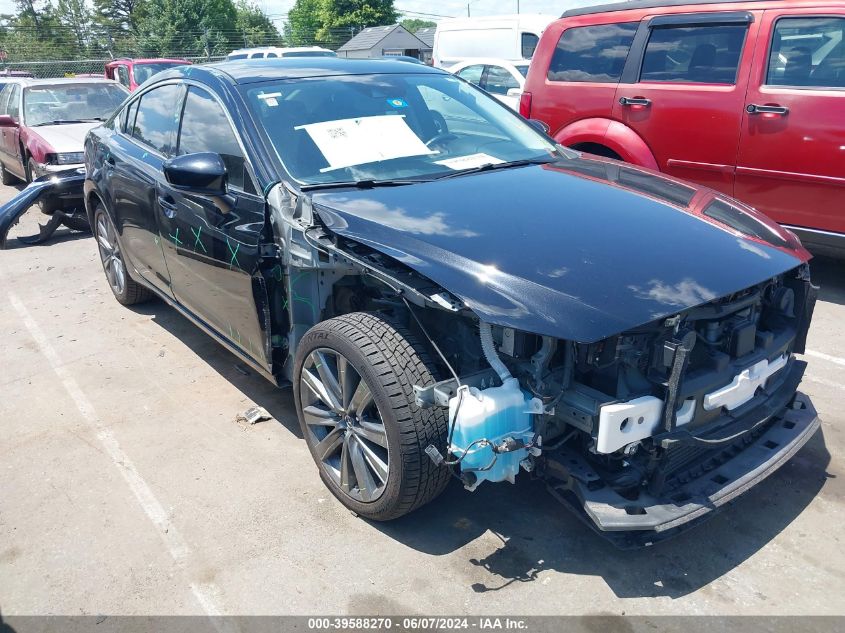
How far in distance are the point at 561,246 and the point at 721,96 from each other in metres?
3.70

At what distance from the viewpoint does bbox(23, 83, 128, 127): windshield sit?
31.2 ft

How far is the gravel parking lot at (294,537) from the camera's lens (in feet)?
8.31

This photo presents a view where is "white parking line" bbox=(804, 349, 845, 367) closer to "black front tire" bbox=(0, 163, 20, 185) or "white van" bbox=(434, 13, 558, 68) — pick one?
"white van" bbox=(434, 13, 558, 68)

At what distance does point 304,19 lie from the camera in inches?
2702

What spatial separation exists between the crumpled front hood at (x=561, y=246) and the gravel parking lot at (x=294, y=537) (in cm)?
103

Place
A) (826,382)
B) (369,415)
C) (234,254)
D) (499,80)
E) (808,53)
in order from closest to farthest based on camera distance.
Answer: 1. (369,415)
2. (234,254)
3. (826,382)
4. (808,53)
5. (499,80)

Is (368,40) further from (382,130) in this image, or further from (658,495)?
(658,495)

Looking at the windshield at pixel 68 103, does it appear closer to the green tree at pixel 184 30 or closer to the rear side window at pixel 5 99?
the rear side window at pixel 5 99

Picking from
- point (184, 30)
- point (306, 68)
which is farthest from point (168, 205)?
point (184, 30)

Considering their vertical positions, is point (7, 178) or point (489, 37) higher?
point (489, 37)

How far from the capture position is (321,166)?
3217 millimetres

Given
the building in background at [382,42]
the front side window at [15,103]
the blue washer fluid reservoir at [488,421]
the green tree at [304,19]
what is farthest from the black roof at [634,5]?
the green tree at [304,19]

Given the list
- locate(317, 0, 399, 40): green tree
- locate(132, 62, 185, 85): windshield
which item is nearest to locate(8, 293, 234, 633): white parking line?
locate(132, 62, 185, 85): windshield

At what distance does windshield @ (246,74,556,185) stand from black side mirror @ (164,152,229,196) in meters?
0.29
